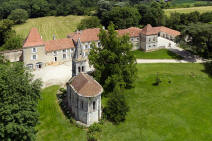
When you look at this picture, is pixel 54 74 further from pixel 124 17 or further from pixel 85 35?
pixel 124 17

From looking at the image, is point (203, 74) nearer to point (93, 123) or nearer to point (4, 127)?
point (93, 123)

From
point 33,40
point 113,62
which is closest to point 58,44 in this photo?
point 33,40

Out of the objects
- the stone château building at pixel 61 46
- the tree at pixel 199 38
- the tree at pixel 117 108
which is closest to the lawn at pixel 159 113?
the tree at pixel 117 108

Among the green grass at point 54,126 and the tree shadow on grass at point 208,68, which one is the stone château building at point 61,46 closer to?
the green grass at point 54,126

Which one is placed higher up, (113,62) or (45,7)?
(45,7)

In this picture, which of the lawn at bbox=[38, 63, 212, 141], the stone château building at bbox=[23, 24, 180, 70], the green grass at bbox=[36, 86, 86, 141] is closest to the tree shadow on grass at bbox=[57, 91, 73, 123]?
the green grass at bbox=[36, 86, 86, 141]
